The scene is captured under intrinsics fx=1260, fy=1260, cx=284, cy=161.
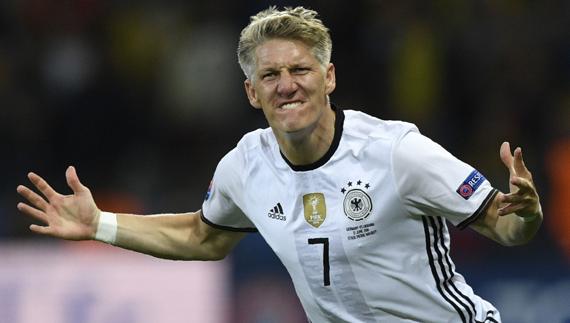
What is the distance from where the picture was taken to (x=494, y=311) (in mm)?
5457

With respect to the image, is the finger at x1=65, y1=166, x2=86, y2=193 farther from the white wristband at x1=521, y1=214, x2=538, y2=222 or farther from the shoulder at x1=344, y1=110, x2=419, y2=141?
the white wristband at x1=521, y1=214, x2=538, y2=222

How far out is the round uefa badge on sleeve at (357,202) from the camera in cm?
522

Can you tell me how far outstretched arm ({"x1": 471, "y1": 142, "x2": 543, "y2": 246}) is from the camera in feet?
15.7

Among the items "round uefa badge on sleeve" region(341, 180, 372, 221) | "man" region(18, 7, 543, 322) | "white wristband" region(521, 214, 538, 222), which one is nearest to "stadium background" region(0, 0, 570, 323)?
"man" region(18, 7, 543, 322)

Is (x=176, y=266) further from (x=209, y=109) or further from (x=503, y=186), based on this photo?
(x=209, y=109)

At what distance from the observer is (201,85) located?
38.9 ft

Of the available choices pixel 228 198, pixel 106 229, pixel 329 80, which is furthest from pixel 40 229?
pixel 329 80

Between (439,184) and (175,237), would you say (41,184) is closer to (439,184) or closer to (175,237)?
(175,237)

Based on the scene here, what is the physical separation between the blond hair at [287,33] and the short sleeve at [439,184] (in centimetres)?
60

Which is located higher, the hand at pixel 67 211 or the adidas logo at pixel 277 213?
the hand at pixel 67 211

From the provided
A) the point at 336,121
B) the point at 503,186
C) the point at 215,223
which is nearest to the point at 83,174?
the point at 503,186

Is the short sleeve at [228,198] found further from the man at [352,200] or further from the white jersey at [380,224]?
the white jersey at [380,224]

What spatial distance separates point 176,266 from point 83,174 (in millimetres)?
3170

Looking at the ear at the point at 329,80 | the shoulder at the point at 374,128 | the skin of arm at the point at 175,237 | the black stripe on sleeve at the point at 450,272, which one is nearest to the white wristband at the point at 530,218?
the black stripe on sleeve at the point at 450,272
